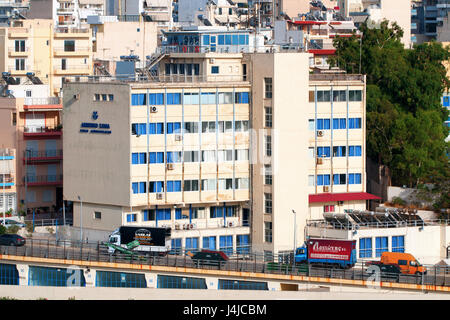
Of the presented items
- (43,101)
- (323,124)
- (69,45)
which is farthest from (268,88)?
(69,45)

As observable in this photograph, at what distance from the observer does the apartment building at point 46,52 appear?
370 feet

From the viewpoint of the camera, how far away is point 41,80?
367 ft

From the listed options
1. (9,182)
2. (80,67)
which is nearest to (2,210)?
(9,182)

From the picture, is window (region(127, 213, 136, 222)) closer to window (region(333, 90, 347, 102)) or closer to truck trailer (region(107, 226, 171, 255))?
truck trailer (region(107, 226, 171, 255))

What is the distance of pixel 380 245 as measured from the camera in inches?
3366

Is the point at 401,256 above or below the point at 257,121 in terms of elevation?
below

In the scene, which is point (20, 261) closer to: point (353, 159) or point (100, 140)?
point (100, 140)

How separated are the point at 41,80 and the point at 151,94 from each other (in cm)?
2973

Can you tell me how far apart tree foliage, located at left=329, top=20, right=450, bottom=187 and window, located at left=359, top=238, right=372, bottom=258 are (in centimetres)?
927

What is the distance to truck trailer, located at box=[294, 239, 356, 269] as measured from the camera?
77438 millimetres

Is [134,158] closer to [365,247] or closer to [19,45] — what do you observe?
[365,247]

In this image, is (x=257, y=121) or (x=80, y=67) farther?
(x=80, y=67)

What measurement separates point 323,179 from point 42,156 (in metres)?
18.8

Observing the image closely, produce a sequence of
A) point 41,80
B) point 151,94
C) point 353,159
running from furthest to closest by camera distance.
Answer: point 41,80
point 353,159
point 151,94
